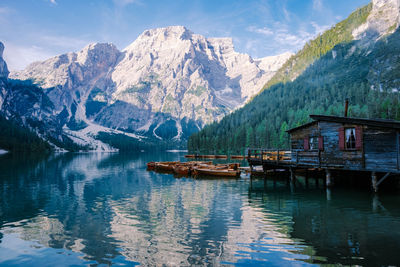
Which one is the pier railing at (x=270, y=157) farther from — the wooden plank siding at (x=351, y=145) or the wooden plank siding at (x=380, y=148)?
the wooden plank siding at (x=380, y=148)

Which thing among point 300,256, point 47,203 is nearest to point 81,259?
point 300,256

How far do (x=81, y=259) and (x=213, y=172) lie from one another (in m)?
37.5

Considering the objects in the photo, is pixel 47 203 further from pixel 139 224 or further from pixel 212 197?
pixel 212 197

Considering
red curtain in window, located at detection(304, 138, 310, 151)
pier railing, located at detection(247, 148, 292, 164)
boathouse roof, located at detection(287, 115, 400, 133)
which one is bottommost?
pier railing, located at detection(247, 148, 292, 164)

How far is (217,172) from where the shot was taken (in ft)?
164

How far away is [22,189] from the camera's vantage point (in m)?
38.1

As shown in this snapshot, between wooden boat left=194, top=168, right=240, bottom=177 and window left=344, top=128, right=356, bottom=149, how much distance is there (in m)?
20.9

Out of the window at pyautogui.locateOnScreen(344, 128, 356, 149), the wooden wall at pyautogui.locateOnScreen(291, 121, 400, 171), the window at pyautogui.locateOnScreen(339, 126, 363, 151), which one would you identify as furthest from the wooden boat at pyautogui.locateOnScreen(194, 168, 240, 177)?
the window at pyautogui.locateOnScreen(344, 128, 356, 149)

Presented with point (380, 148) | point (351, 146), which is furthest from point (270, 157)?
point (380, 148)

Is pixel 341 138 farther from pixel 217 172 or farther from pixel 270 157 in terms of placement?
pixel 217 172

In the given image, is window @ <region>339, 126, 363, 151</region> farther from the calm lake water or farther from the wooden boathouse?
the calm lake water

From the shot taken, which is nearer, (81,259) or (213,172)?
(81,259)

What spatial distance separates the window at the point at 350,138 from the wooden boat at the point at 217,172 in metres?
20.9

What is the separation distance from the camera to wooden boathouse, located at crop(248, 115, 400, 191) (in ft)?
89.1
